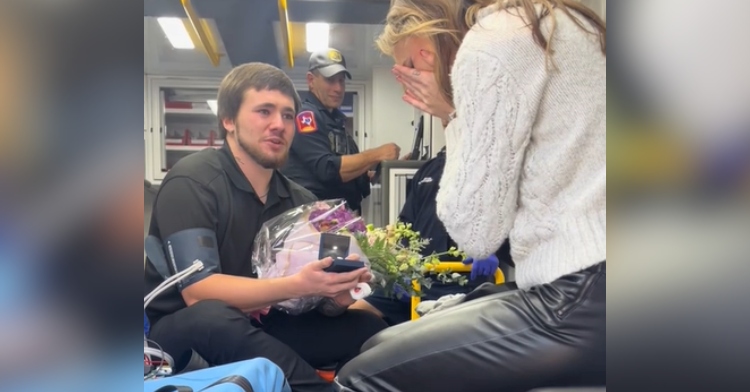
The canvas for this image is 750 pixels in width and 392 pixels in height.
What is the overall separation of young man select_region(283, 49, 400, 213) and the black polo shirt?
1.15m

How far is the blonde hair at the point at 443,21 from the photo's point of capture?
852 millimetres

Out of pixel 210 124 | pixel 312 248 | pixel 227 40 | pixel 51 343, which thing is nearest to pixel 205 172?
pixel 312 248

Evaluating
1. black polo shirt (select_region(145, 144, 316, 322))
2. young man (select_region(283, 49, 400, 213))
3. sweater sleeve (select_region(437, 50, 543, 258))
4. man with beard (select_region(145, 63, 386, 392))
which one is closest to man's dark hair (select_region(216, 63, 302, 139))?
man with beard (select_region(145, 63, 386, 392))

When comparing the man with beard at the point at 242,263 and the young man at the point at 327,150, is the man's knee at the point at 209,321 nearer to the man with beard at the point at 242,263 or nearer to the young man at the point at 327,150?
Answer: the man with beard at the point at 242,263

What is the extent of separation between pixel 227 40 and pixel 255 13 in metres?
0.46

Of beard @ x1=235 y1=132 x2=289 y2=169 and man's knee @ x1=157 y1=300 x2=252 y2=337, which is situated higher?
beard @ x1=235 y1=132 x2=289 y2=169

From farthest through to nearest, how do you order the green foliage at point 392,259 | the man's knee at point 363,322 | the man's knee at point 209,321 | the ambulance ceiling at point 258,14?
the ambulance ceiling at point 258,14 < the man's knee at point 363,322 < the green foliage at point 392,259 < the man's knee at point 209,321

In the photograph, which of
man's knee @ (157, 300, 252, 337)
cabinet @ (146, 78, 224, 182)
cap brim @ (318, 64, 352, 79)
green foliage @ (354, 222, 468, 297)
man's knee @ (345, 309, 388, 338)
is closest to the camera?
man's knee @ (157, 300, 252, 337)

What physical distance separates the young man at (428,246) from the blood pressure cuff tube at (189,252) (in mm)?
408

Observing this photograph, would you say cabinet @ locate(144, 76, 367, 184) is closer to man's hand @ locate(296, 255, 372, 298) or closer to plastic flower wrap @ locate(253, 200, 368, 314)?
plastic flower wrap @ locate(253, 200, 368, 314)

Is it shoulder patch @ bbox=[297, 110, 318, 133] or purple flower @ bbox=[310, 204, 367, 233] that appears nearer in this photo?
purple flower @ bbox=[310, 204, 367, 233]

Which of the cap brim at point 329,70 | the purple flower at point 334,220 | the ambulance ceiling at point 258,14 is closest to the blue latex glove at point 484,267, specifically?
the purple flower at point 334,220

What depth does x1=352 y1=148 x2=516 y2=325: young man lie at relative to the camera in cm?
160

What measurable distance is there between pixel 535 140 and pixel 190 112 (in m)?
4.14
